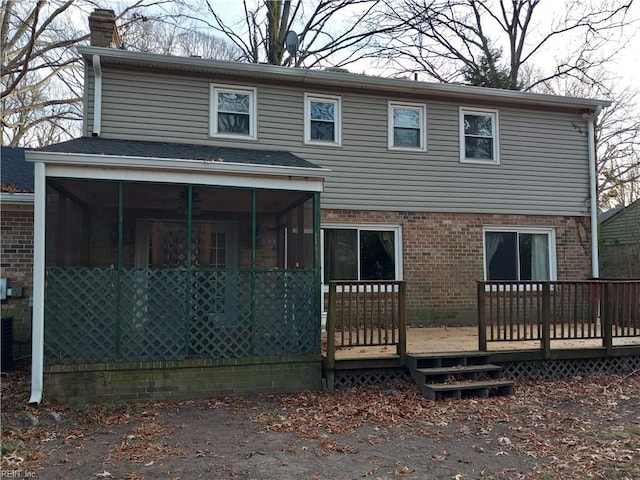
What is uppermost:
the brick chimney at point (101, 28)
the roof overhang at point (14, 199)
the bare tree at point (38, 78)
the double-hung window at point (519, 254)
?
the bare tree at point (38, 78)

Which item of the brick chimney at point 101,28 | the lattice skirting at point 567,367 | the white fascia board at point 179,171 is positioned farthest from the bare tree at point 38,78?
the lattice skirting at point 567,367

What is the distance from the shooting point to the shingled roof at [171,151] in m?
6.78

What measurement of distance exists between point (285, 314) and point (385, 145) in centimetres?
501

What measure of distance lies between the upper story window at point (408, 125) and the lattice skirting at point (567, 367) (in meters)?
5.12

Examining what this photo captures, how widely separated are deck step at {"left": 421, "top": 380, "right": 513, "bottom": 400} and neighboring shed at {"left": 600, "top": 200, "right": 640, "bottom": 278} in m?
12.5

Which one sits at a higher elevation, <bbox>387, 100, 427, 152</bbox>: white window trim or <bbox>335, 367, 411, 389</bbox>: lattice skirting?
<bbox>387, 100, 427, 152</bbox>: white window trim

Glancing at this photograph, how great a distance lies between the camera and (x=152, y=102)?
367 inches

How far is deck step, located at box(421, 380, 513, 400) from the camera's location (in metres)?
6.49

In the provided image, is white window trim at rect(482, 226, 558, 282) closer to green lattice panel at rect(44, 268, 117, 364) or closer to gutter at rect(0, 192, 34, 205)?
green lattice panel at rect(44, 268, 117, 364)

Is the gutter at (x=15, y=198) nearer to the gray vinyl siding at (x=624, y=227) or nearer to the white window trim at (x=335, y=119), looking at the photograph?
the white window trim at (x=335, y=119)

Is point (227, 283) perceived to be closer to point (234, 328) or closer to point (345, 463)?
point (234, 328)

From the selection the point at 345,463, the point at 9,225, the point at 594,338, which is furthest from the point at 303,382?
the point at 9,225

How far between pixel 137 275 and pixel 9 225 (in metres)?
3.69

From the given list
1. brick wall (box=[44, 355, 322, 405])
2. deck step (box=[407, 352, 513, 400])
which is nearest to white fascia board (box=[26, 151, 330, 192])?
brick wall (box=[44, 355, 322, 405])
